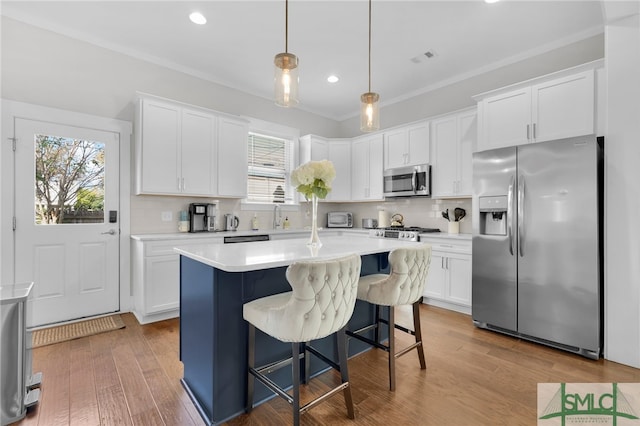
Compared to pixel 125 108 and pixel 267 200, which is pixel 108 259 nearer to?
pixel 125 108

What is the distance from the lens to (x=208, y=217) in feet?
13.3

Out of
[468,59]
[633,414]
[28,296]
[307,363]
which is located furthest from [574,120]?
[28,296]

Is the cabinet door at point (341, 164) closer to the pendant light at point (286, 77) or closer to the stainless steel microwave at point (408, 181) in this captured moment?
the stainless steel microwave at point (408, 181)

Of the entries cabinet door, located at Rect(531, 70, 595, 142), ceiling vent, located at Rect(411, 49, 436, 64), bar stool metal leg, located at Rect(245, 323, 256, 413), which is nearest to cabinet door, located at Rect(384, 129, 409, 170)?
ceiling vent, located at Rect(411, 49, 436, 64)

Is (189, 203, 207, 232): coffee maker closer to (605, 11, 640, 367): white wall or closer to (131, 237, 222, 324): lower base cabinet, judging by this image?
(131, 237, 222, 324): lower base cabinet

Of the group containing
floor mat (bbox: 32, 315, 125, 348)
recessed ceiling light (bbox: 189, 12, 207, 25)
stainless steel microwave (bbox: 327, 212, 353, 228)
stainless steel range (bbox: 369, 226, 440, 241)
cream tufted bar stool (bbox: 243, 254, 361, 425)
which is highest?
recessed ceiling light (bbox: 189, 12, 207, 25)

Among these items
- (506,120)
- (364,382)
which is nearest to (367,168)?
(506,120)

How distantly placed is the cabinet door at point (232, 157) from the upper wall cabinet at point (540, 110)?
3013 millimetres

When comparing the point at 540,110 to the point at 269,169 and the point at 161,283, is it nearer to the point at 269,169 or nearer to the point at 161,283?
the point at 269,169

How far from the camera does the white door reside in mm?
3043

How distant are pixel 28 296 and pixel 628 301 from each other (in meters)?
4.25

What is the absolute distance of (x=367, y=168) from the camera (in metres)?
5.08

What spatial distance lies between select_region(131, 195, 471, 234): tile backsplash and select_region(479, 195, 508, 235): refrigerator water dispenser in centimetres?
91

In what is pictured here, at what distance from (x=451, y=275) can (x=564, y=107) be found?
2.06 metres
